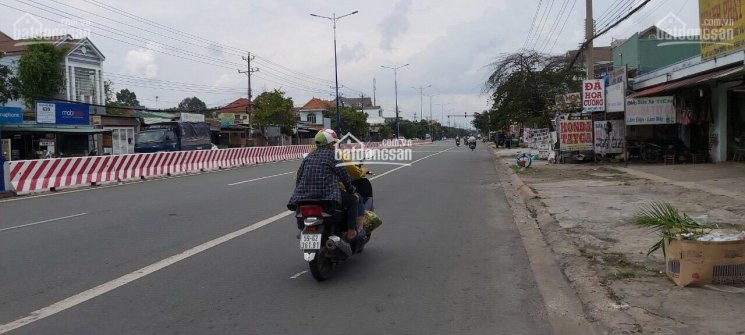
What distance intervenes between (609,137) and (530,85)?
350 inches

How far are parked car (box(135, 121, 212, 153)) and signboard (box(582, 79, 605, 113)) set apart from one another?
2097cm

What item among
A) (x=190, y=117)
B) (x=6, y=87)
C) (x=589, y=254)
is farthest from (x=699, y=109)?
(x=190, y=117)

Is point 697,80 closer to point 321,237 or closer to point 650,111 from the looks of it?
point 650,111

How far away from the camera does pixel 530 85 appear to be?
102 feet

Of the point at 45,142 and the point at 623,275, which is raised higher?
the point at 45,142

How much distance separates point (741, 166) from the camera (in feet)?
56.3

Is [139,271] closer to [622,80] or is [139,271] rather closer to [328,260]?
[328,260]

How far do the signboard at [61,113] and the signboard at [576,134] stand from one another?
80.9ft

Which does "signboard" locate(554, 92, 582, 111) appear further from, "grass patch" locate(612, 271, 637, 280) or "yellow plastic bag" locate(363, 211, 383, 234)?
"grass patch" locate(612, 271, 637, 280)

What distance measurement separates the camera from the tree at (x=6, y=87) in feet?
105

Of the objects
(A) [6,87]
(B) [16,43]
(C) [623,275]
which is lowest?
(C) [623,275]

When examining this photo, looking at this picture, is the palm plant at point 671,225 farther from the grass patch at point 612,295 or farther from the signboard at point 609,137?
the signboard at point 609,137

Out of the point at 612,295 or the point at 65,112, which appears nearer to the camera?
the point at 612,295

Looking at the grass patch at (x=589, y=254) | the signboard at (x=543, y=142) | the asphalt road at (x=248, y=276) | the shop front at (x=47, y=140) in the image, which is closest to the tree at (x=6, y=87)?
the shop front at (x=47, y=140)
